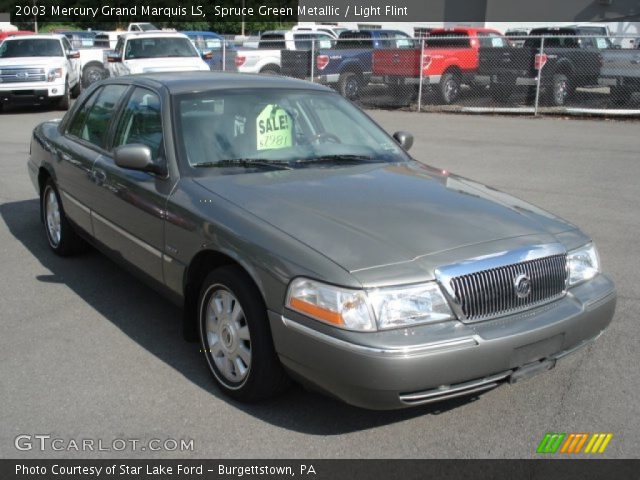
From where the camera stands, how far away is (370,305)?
10.8 feet

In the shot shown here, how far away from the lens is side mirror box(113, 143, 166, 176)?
447 cm

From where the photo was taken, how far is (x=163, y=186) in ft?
14.7

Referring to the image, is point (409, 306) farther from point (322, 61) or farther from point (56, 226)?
point (322, 61)

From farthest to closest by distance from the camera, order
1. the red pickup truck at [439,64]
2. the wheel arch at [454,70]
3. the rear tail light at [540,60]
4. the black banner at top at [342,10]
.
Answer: the black banner at top at [342,10] → the wheel arch at [454,70] → the red pickup truck at [439,64] → the rear tail light at [540,60]

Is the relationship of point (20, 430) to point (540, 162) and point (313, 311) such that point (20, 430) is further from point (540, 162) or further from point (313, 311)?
point (540, 162)

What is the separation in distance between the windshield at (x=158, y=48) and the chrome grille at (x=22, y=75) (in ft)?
6.89

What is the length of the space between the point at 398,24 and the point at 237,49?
60.0 feet

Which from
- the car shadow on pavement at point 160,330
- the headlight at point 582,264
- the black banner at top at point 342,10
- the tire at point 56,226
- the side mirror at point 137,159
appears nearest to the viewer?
the car shadow on pavement at point 160,330

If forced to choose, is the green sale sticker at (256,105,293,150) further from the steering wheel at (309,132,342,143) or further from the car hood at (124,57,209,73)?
the car hood at (124,57,209,73)

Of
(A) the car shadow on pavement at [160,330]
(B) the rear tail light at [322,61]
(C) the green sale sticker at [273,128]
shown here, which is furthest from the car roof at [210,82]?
(B) the rear tail light at [322,61]

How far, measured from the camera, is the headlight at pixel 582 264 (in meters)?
3.92

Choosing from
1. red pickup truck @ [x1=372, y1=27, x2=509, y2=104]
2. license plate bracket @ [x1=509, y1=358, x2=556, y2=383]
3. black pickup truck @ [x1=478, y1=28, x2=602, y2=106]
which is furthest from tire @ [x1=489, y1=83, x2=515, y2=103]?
license plate bracket @ [x1=509, y1=358, x2=556, y2=383]

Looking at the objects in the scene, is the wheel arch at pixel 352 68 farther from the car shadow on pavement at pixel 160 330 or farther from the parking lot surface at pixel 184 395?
the parking lot surface at pixel 184 395
